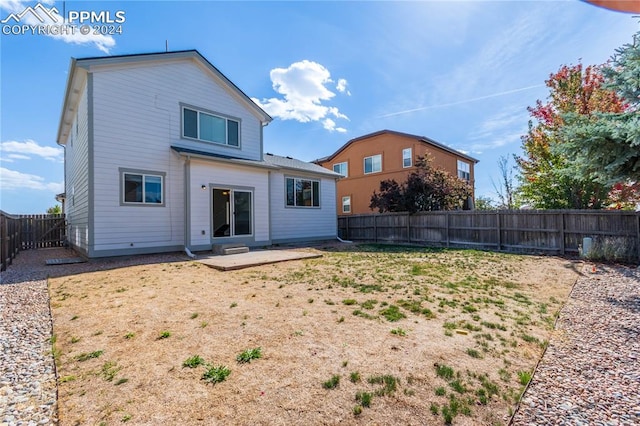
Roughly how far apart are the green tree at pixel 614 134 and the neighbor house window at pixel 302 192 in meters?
9.93

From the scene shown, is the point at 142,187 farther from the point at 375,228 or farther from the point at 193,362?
the point at 375,228

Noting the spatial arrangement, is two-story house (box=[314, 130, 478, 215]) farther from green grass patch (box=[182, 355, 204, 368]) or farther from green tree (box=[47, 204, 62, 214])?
green tree (box=[47, 204, 62, 214])

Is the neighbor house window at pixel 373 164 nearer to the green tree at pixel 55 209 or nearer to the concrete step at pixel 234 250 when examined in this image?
the concrete step at pixel 234 250

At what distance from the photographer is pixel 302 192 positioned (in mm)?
14570

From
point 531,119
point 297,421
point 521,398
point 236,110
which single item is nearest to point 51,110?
point 236,110

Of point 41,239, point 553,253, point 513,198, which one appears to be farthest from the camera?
point 513,198

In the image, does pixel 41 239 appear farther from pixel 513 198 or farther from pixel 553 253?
pixel 513 198

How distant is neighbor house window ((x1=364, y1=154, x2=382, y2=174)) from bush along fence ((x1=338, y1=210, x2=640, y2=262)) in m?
6.41

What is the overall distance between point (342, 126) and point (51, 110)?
18622 mm

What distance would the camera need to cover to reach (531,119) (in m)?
14.7

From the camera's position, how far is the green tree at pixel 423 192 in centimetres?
1466

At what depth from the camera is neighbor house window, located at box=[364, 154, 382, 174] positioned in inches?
867

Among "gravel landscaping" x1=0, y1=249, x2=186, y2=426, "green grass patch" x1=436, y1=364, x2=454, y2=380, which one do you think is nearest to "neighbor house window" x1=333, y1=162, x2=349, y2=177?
"gravel landscaping" x1=0, y1=249, x2=186, y2=426

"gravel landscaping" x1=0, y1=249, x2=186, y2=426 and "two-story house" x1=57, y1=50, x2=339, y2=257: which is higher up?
"two-story house" x1=57, y1=50, x2=339, y2=257
